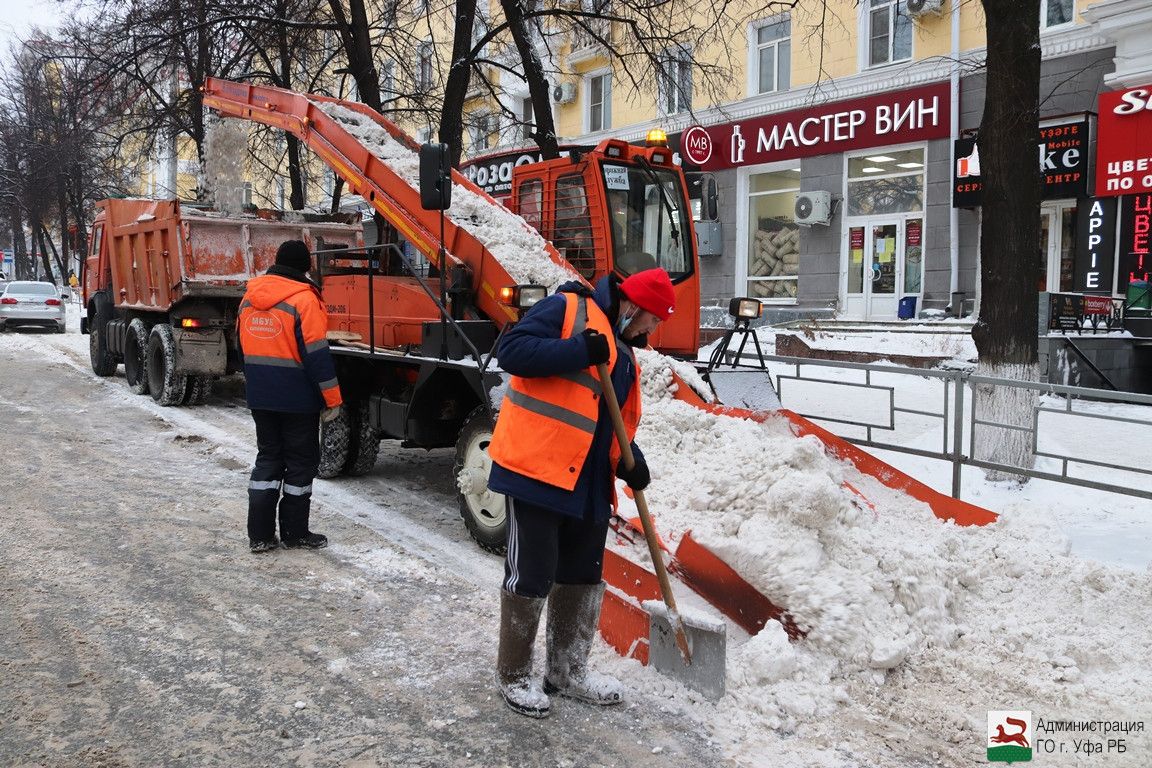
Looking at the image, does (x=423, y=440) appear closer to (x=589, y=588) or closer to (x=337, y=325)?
(x=337, y=325)

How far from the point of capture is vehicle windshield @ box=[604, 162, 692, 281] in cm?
661

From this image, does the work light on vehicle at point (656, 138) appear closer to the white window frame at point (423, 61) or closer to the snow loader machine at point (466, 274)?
the snow loader machine at point (466, 274)

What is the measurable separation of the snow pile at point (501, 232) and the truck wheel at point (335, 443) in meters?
1.90

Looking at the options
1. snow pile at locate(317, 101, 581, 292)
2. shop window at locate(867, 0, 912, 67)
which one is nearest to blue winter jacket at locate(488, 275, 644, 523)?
snow pile at locate(317, 101, 581, 292)

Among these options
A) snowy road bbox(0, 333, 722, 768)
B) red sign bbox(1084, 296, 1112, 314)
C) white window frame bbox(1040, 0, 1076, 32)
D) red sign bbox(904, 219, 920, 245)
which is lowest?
snowy road bbox(0, 333, 722, 768)

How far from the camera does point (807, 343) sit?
14.5 m

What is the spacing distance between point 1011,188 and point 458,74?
28.6 feet

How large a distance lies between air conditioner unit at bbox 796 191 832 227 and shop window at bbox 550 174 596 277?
1308cm

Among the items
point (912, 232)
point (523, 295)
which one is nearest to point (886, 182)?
point (912, 232)

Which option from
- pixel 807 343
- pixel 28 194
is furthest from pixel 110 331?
pixel 28 194

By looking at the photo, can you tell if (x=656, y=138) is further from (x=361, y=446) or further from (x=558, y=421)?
(x=558, y=421)

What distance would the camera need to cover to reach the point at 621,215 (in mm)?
6656

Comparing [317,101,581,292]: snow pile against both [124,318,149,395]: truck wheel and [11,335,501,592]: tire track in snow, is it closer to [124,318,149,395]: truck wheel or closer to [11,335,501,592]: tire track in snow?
[11,335,501,592]: tire track in snow

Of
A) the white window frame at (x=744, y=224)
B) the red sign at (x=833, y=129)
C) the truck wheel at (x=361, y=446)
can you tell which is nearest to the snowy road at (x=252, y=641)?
the truck wheel at (x=361, y=446)
